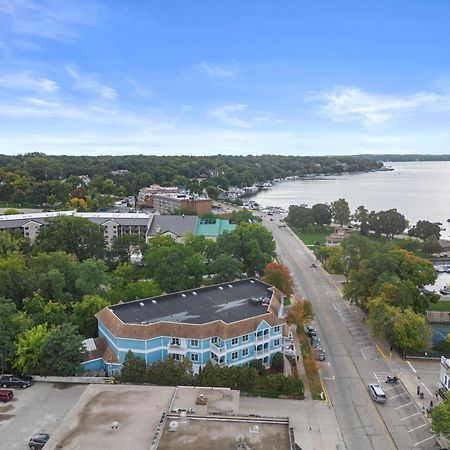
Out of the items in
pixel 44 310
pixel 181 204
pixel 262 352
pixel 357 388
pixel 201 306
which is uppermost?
pixel 181 204

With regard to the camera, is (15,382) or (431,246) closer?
(15,382)

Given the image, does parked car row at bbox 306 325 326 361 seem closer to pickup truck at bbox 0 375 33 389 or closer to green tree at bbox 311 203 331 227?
pickup truck at bbox 0 375 33 389

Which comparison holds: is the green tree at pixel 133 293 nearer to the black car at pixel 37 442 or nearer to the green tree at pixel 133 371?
the green tree at pixel 133 371

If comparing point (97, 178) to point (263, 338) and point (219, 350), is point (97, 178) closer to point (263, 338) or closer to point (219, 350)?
point (263, 338)

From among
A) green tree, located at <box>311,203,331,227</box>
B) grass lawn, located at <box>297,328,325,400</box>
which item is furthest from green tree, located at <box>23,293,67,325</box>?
green tree, located at <box>311,203,331,227</box>

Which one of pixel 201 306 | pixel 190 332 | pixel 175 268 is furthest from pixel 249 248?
pixel 190 332

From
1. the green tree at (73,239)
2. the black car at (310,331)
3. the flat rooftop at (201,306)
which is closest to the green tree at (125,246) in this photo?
the green tree at (73,239)

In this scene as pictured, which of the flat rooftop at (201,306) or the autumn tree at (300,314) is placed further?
the autumn tree at (300,314)
